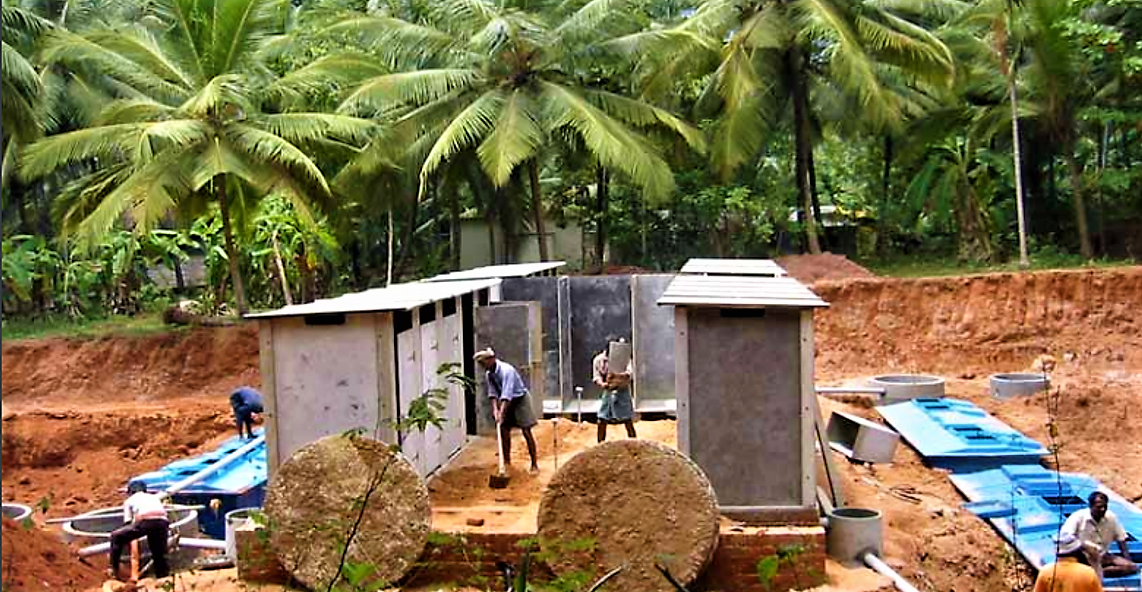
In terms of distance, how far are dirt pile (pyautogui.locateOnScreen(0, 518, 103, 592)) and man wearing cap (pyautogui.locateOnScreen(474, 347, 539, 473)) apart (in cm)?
397

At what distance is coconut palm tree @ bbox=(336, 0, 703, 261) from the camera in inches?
866

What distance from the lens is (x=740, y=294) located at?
10.5 metres

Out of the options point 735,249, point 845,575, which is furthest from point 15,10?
point 845,575

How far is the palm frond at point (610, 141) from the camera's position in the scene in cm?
2158

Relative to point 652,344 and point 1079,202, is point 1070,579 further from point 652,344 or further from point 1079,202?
point 1079,202

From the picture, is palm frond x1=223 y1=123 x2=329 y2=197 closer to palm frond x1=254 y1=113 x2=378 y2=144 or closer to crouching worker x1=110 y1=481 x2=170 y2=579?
palm frond x1=254 y1=113 x2=378 y2=144

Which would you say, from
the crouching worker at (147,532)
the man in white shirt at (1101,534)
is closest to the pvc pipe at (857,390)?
the man in white shirt at (1101,534)

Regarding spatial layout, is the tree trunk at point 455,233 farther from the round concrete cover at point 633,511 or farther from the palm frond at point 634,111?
the round concrete cover at point 633,511

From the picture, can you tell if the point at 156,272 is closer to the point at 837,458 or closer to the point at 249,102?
the point at 249,102

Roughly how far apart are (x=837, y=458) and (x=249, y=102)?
13.1 meters

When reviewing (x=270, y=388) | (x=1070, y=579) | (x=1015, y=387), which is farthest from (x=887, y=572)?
(x=1015, y=387)

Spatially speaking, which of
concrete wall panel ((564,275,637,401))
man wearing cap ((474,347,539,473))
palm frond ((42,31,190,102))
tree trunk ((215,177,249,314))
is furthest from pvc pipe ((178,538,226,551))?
palm frond ((42,31,190,102))

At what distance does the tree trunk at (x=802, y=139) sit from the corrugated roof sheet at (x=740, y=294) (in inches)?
538

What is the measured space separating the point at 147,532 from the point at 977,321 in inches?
660
